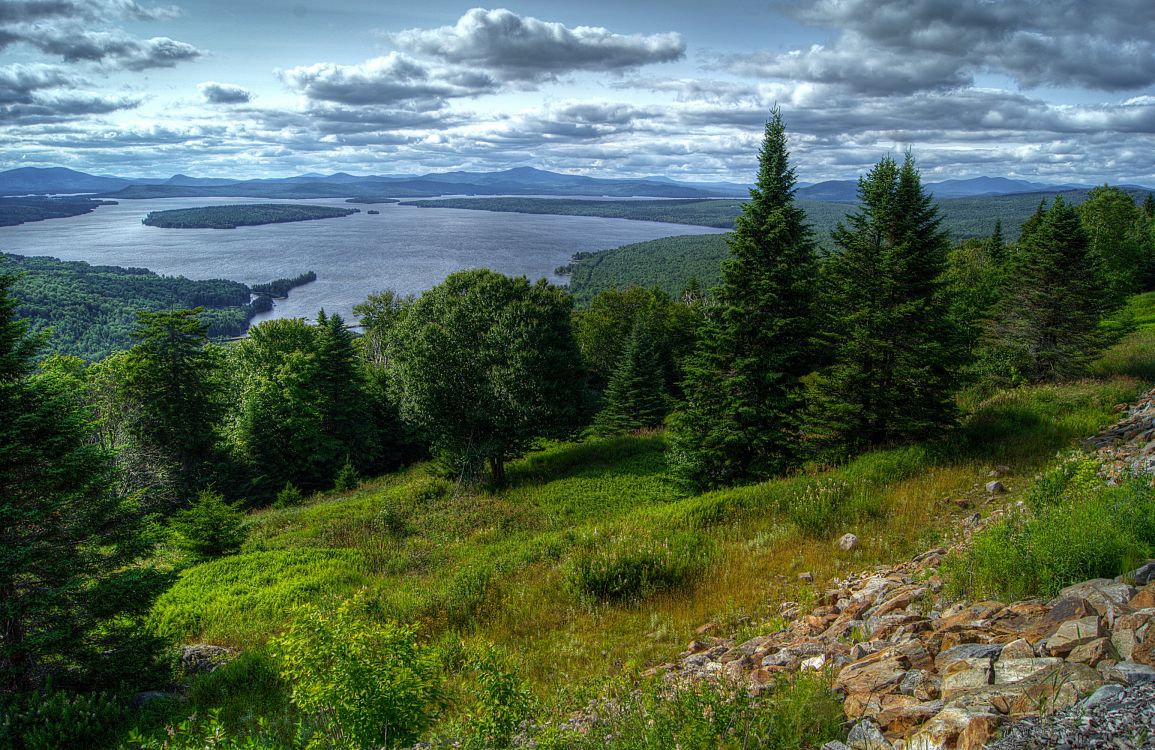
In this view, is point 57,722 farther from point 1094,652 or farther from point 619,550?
point 1094,652

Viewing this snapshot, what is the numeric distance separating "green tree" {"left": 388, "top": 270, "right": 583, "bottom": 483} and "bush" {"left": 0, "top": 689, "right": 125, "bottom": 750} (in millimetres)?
15622

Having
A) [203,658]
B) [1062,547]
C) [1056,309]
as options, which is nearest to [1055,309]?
[1056,309]

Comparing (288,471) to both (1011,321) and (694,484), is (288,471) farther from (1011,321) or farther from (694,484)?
(1011,321)

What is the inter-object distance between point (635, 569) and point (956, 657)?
4.98 metres

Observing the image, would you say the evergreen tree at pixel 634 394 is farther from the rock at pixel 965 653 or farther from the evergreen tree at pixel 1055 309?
the rock at pixel 965 653

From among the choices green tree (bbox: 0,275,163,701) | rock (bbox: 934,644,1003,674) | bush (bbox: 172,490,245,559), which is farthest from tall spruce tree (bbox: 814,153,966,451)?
bush (bbox: 172,490,245,559)

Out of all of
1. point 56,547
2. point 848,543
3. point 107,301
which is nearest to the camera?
point 56,547

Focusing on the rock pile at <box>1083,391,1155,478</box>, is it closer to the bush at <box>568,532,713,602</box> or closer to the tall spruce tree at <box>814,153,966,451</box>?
the tall spruce tree at <box>814,153,966,451</box>

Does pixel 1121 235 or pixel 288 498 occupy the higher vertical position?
pixel 1121 235

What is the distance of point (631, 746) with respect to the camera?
3637mm

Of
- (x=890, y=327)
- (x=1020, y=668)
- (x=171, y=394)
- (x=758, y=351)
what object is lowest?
(x=171, y=394)

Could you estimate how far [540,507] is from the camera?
18.4m

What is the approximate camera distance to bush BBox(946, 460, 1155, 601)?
15.5 ft

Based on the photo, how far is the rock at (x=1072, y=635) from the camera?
3590 millimetres
